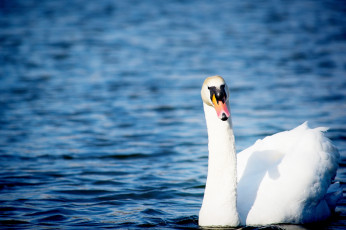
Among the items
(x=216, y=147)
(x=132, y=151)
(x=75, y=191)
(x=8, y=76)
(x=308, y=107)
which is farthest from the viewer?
(x=8, y=76)

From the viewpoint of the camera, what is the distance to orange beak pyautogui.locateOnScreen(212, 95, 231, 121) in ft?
18.6

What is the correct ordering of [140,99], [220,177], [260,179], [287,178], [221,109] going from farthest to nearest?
[140,99], [260,179], [287,178], [220,177], [221,109]

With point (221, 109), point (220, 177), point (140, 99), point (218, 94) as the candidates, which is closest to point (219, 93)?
point (218, 94)

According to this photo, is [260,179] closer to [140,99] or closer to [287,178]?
[287,178]

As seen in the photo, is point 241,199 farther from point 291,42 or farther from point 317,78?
point 291,42

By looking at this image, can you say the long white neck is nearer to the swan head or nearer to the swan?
the swan

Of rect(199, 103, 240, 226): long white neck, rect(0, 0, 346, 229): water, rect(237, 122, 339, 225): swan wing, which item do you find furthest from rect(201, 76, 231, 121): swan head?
rect(0, 0, 346, 229): water

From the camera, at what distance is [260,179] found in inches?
262

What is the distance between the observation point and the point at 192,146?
1059cm

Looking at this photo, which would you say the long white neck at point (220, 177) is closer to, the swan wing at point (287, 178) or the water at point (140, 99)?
the swan wing at point (287, 178)

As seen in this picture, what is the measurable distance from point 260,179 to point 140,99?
777cm

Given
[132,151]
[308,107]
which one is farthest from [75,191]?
[308,107]

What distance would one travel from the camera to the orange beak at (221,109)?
5.68 m

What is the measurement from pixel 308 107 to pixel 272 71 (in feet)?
12.4
